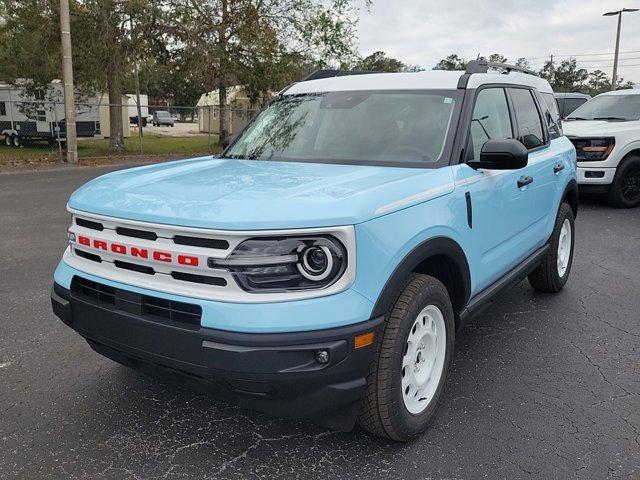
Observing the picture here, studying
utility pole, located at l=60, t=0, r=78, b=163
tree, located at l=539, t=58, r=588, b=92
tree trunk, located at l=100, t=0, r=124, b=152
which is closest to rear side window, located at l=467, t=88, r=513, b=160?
utility pole, located at l=60, t=0, r=78, b=163

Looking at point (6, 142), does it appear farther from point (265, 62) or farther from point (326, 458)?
point (326, 458)

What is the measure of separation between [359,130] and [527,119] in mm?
1633

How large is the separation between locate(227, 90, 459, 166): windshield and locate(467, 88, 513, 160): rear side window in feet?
0.64

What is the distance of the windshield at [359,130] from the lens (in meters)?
3.52

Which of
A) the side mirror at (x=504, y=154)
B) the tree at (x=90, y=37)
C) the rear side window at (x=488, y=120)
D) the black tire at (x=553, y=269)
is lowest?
the black tire at (x=553, y=269)

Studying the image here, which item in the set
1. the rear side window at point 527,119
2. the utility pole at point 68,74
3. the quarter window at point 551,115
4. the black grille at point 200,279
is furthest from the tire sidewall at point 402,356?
the utility pole at point 68,74

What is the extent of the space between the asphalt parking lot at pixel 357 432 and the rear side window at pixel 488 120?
4.86 ft

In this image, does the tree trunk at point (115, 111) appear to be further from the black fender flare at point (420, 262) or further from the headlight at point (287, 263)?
the headlight at point (287, 263)

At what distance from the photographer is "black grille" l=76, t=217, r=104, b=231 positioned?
2.76 metres

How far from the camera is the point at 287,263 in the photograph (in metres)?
2.35

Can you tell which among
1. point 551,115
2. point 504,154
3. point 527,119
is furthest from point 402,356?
point 551,115

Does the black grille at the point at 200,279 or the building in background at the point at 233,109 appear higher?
the building in background at the point at 233,109

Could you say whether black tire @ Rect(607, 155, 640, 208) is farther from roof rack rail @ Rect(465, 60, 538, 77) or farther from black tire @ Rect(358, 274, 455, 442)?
black tire @ Rect(358, 274, 455, 442)

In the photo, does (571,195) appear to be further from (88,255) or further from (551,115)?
(88,255)
